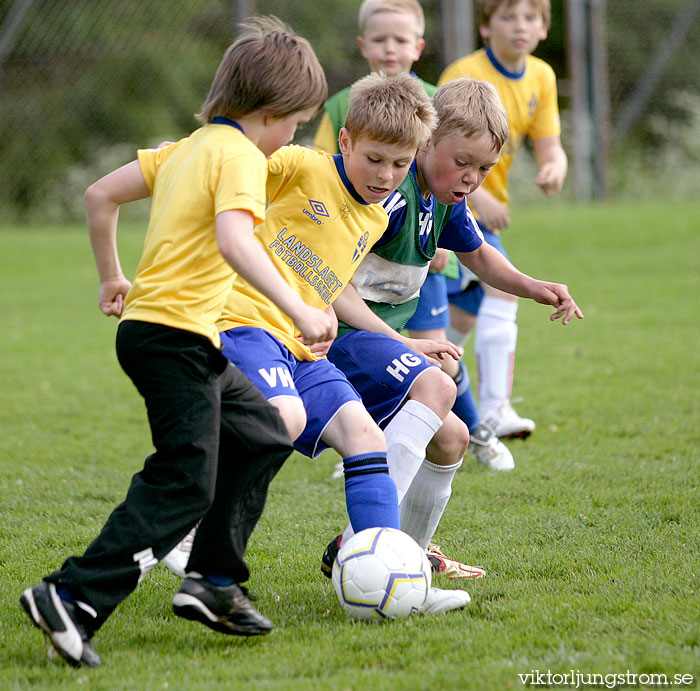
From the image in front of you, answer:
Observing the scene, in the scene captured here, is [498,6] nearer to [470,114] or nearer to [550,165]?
[550,165]

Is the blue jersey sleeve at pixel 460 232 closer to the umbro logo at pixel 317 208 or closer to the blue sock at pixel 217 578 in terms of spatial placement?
the umbro logo at pixel 317 208

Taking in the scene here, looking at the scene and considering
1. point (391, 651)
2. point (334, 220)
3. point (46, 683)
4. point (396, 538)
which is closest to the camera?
point (46, 683)

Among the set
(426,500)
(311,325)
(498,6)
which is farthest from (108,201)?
(498,6)

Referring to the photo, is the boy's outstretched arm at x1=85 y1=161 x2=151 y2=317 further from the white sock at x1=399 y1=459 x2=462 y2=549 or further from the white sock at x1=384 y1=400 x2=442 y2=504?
the white sock at x1=399 y1=459 x2=462 y2=549

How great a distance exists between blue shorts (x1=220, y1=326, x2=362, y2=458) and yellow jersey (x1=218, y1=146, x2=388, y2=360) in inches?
2.7

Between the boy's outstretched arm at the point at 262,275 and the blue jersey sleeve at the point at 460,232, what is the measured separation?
4.00 ft

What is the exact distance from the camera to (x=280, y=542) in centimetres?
362

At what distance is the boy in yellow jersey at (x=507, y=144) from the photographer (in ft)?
16.9

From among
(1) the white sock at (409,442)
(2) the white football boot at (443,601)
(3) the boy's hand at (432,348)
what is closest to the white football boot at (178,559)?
(1) the white sock at (409,442)

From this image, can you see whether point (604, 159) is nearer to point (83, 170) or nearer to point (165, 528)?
point (83, 170)

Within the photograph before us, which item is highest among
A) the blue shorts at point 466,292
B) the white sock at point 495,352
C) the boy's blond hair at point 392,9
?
the boy's blond hair at point 392,9

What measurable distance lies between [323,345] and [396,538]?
660 mm

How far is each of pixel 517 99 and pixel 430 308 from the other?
154 cm

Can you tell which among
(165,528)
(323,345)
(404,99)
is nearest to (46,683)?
(165,528)
